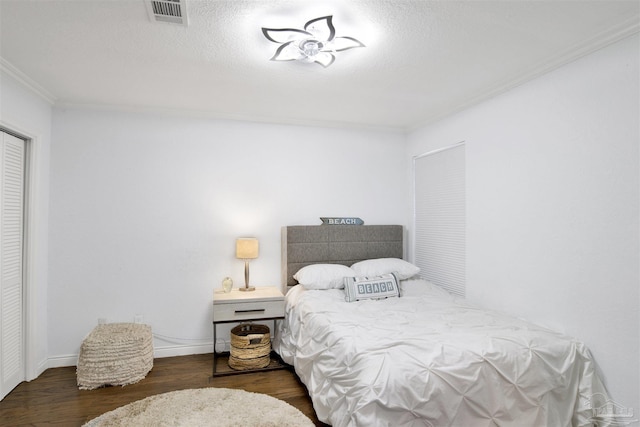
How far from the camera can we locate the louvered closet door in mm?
2736

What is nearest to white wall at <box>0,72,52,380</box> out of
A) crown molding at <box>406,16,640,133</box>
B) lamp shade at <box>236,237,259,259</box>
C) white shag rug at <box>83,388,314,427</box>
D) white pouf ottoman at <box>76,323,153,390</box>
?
white pouf ottoman at <box>76,323,153,390</box>

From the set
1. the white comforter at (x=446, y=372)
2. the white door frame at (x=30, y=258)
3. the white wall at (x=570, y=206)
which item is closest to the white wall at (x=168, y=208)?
the white door frame at (x=30, y=258)

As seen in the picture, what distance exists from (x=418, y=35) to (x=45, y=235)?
3.59m

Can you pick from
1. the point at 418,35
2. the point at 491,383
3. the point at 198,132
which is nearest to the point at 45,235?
the point at 198,132

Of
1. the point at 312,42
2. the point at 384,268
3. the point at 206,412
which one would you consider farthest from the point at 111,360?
the point at 312,42

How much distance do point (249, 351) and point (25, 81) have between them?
2.89m

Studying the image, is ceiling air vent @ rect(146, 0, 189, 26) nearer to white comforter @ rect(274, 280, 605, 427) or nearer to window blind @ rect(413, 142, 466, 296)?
white comforter @ rect(274, 280, 605, 427)

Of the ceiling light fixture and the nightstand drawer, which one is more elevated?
the ceiling light fixture

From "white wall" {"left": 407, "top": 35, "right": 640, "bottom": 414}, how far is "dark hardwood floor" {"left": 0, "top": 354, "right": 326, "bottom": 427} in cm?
184

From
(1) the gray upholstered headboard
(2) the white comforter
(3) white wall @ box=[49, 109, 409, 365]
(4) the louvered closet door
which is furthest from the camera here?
(1) the gray upholstered headboard

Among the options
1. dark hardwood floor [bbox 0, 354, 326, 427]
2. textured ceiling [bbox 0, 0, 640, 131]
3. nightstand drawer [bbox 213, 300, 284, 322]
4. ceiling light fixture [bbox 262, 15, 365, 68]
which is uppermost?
textured ceiling [bbox 0, 0, 640, 131]

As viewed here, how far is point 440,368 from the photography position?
187 cm

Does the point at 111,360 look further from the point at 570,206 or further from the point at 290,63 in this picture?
the point at 570,206

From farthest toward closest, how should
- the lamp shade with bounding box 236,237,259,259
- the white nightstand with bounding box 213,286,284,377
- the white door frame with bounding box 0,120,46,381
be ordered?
the lamp shade with bounding box 236,237,259,259, the white nightstand with bounding box 213,286,284,377, the white door frame with bounding box 0,120,46,381
